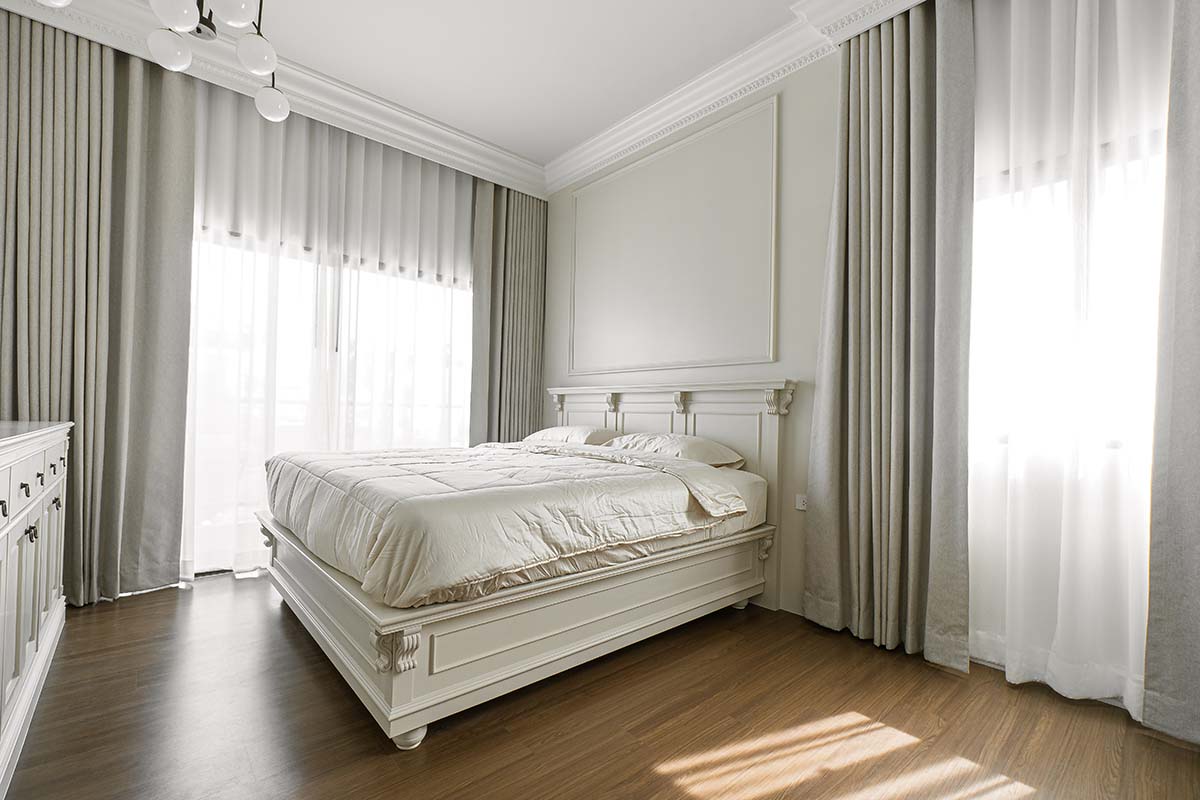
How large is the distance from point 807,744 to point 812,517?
3.96 ft

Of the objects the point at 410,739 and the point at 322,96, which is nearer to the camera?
the point at 410,739

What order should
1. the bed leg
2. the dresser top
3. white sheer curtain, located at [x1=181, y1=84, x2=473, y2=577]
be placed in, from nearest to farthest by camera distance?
the dresser top
the bed leg
white sheer curtain, located at [x1=181, y1=84, x2=473, y2=577]

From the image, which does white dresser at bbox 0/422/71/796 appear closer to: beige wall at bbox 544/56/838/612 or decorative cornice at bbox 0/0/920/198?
decorative cornice at bbox 0/0/920/198

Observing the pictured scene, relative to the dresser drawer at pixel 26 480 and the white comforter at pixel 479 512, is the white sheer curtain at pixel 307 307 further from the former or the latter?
the dresser drawer at pixel 26 480

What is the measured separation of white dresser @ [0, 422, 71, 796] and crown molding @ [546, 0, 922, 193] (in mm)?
3559

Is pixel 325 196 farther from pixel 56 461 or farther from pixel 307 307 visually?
pixel 56 461

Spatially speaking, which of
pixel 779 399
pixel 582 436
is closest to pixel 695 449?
pixel 779 399

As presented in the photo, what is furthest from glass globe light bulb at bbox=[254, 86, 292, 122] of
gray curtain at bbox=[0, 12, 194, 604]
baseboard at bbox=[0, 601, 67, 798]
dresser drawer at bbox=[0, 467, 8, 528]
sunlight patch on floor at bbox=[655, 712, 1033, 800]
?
sunlight patch on floor at bbox=[655, 712, 1033, 800]

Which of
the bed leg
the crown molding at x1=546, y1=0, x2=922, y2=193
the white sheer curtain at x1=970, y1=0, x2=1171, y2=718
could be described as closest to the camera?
the bed leg

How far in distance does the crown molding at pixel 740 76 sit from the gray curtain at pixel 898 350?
113 mm

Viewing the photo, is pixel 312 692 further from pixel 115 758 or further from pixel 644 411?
pixel 644 411

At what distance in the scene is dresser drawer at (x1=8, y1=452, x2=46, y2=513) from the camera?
1567mm

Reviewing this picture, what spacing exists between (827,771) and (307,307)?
3762mm

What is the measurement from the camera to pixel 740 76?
3.33 m
